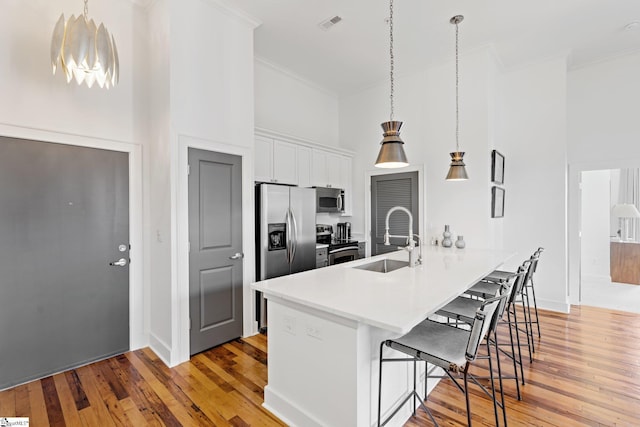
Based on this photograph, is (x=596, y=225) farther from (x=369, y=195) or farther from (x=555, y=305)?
(x=369, y=195)

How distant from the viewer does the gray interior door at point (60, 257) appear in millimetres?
2455

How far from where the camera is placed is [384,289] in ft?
6.57

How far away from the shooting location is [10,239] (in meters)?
2.45

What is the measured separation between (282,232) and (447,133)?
109 inches

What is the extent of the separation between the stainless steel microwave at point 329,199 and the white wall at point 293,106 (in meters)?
1.05

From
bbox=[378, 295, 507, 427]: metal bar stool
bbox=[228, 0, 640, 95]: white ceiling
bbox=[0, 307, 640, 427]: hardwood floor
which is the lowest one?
bbox=[0, 307, 640, 427]: hardwood floor

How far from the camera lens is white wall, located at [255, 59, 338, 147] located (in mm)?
4570

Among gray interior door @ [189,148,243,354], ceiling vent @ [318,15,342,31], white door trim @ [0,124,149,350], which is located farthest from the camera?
ceiling vent @ [318,15,342,31]

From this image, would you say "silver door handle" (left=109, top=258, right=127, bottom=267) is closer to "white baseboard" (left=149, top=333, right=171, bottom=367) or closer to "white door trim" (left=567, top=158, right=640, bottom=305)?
"white baseboard" (left=149, top=333, right=171, bottom=367)

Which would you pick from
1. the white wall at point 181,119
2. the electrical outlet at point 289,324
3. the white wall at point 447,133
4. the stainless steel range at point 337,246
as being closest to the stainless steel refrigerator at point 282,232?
the white wall at point 181,119

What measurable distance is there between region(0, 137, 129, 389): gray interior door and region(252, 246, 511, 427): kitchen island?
1.86 m

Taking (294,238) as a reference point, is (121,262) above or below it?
below

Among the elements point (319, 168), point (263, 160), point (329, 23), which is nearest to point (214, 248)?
point (263, 160)

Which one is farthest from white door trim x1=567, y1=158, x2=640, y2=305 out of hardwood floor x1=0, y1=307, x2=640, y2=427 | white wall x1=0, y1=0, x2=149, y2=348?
white wall x1=0, y1=0, x2=149, y2=348
